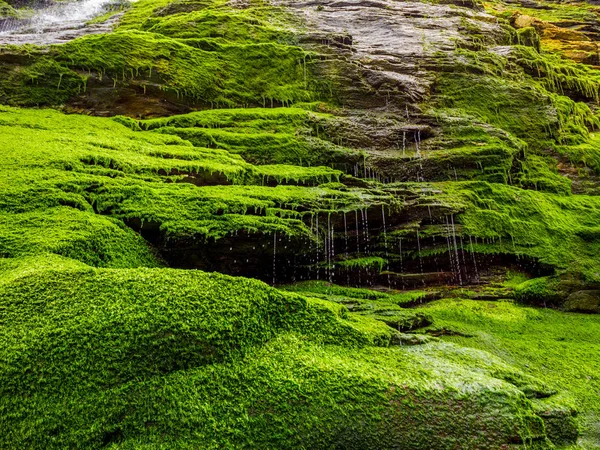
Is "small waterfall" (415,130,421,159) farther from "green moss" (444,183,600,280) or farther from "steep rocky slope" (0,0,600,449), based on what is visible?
"green moss" (444,183,600,280)

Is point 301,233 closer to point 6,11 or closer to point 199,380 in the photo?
point 199,380

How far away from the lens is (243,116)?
1219cm

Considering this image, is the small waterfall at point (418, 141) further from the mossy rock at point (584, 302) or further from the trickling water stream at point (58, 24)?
the trickling water stream at point (58, 24)

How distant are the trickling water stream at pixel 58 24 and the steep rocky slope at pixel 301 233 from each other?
0.97m

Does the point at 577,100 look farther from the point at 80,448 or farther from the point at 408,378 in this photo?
the point at 80,448

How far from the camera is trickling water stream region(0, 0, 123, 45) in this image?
17.2 meters

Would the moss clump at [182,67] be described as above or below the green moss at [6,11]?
below

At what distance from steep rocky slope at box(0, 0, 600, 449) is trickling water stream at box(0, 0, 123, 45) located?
3.18 feet

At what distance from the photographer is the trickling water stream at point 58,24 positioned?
17.2 meters

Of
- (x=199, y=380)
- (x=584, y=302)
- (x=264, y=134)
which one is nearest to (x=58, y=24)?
(x=264, y=134)

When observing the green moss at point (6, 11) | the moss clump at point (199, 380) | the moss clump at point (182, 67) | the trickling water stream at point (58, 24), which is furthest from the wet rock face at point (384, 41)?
the green moss at point (6, 11)

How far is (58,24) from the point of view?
2214 cm

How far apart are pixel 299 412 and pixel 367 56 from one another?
48.0 ft

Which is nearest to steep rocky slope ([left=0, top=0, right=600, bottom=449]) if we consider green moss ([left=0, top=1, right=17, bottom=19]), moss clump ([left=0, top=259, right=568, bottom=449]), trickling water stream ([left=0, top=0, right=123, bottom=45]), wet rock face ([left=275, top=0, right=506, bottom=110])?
moss clump ([left=0, top=259, right=568, bottom=449])
